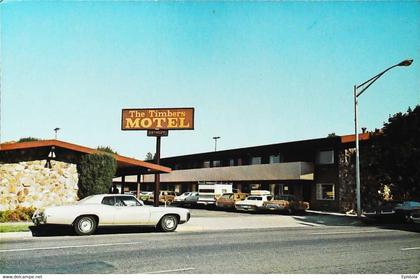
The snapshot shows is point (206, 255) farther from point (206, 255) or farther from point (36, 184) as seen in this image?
point (36, 184)

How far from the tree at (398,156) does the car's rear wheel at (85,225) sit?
64.9ft

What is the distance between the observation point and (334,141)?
30.8 metres

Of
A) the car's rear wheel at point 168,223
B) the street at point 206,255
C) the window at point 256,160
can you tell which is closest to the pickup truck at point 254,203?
the window at point 256,160

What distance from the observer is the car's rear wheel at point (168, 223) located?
15.8m

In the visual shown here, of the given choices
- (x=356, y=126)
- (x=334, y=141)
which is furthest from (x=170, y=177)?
(x=356, y=126)

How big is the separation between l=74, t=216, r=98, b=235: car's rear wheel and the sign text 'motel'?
1300 cm

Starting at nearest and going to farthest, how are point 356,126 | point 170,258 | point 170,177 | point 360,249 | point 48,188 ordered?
point 170,258
point 360,249
point 48,188
point 356,126
point 170,177

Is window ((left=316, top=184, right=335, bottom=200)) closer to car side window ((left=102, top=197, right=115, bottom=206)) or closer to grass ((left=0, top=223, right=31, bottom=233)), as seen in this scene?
car side window ((left=102, top=197, right=115, bottom=206))

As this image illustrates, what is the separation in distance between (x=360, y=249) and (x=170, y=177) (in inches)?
1583

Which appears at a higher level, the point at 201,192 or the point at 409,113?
the point at 409,113

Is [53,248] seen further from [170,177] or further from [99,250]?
[170,177]

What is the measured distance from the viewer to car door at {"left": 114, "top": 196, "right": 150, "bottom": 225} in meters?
14.7

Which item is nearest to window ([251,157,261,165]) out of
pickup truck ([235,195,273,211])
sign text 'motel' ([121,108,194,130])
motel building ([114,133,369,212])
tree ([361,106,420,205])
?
motel building ([114,133,369,212])

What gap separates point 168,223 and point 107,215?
256cm
